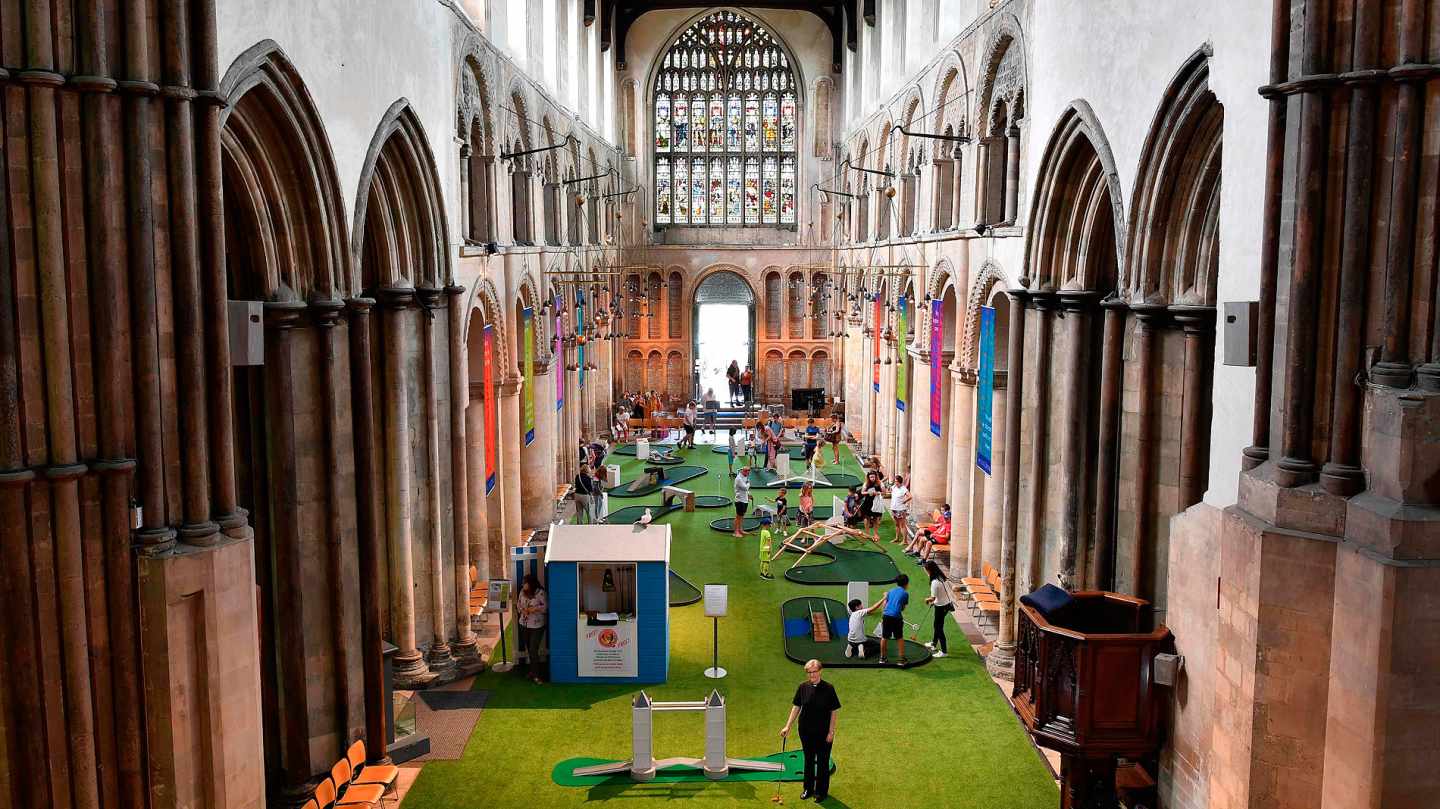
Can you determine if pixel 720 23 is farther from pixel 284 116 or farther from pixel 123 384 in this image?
pixel 123 384

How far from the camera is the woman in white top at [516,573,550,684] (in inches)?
561

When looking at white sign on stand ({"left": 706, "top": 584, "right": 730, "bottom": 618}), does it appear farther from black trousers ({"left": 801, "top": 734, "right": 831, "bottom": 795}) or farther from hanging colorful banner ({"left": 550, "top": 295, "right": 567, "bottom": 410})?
hanging colorful banner ({"left": 550, "top": 295, "right": 567, "bottom": 410})

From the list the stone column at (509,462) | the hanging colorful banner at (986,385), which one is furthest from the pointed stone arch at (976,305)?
the stone column at (509,462)

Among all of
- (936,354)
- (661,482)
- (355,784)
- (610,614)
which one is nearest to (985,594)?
(936,354)

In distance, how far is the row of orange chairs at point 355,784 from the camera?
396 inches

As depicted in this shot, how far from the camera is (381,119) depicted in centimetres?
1226

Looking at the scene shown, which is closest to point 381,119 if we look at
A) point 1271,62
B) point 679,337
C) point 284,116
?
point 284,116

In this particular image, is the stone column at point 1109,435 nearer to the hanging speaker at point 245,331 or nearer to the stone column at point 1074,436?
the stone column at point 1074,436

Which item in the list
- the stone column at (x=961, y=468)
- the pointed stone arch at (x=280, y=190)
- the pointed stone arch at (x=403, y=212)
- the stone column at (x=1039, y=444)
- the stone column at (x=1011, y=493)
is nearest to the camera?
the pointed stone arch at (x=280, y=190)

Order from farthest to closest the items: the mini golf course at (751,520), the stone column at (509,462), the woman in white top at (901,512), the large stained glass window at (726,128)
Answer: the large stained glass window at (726,128), the mini golf course at (751,520), the woman in white top at (901,512), the stone column at (509,462)

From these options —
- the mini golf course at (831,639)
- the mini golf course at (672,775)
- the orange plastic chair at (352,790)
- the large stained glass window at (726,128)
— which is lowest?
the mini golf course at (672,775)

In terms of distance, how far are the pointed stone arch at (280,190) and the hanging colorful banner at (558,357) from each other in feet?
40.1

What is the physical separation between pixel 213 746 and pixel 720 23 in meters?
33.5

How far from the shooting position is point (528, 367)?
65.8 feet
